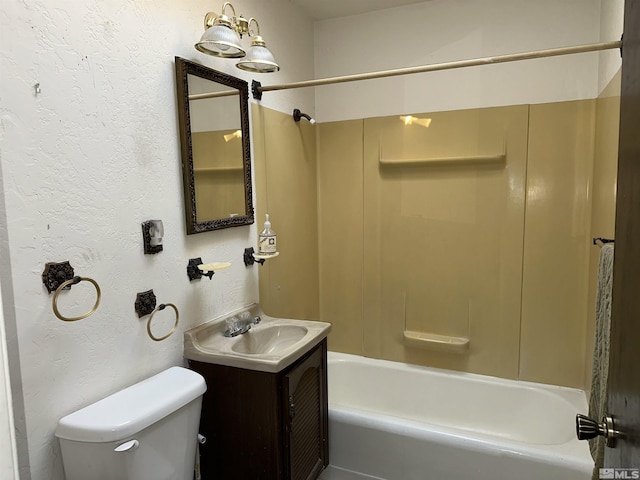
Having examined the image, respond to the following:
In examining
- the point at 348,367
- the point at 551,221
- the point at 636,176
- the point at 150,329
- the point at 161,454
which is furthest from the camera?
the point at 348,367

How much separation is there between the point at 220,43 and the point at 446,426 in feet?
6.74

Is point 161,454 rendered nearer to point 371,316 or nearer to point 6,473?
point 6,473

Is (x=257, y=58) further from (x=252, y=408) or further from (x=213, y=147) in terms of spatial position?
(x=252, y=408)

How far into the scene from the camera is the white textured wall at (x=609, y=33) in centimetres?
176

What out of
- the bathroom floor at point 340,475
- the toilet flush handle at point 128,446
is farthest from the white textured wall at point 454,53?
the toilet flush handle at point 128,446

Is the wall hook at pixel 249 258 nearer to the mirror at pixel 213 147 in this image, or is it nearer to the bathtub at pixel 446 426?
the mirror at pixel 213 147

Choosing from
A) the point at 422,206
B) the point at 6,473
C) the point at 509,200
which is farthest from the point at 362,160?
the point at 6,473

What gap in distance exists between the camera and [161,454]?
1.33m

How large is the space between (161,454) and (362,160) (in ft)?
6.76

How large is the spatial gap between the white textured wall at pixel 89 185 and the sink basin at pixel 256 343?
0.08 metres

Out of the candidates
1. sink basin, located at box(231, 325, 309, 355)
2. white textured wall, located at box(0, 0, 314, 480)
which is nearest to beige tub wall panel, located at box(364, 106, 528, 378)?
sink basin, located at box(231, 325, 309, 355)

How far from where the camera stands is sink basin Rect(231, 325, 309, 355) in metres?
1.96

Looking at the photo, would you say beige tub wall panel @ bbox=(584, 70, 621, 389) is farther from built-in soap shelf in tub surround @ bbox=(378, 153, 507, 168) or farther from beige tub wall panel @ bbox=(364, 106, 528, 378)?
built-in soap shelf in tub surround @ bbox=(378, 153, 507, 168)

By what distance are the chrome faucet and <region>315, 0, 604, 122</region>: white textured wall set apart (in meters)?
1.51
